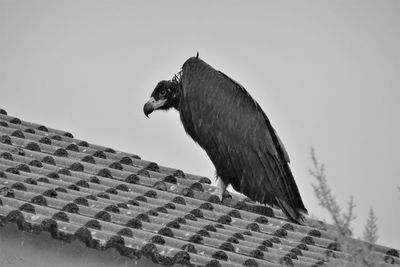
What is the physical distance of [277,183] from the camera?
31.0ft

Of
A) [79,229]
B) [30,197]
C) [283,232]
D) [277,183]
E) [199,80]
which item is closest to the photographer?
[79,229]

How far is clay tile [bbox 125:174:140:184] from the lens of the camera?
8.60m

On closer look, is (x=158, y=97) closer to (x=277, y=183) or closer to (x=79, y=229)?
(x=277, y=183)

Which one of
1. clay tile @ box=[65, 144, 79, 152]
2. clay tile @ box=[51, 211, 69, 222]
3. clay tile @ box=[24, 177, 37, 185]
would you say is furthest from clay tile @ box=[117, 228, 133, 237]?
clay tile @ box=[65, 144, 79, 152]

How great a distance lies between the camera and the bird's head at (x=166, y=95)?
10.8 m

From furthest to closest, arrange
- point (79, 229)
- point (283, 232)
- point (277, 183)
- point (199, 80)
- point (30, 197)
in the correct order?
point (199, 80)
point (277, 183)
point (283, 232)
point (30, 197)
point (79, 229)

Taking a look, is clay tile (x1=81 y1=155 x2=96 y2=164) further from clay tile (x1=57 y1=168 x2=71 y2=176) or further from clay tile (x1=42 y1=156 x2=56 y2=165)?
clay tile (x1=57 y1=168 x2=71 y2=176)

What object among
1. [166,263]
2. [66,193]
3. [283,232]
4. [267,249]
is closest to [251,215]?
[283,232]

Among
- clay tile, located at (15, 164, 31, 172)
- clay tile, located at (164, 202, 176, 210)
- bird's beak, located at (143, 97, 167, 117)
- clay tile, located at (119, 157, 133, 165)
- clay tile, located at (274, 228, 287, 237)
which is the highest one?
bird's beak, located at (143, 97, 167, 117)

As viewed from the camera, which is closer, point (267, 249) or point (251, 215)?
point (267, 249)

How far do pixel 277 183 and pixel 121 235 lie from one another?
10.4 feet

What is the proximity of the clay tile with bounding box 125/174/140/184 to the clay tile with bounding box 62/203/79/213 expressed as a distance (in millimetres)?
1565

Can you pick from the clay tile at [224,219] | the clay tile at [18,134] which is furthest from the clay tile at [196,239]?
the clay tile at [18,134]

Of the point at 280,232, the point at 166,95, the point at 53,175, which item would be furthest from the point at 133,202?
the point at 166,95
